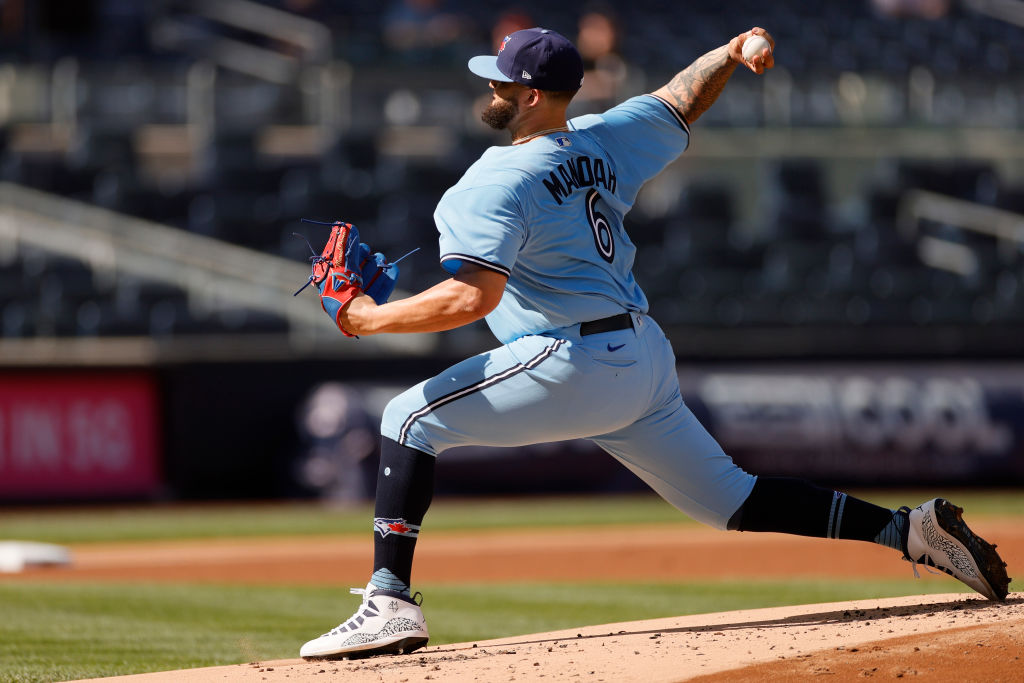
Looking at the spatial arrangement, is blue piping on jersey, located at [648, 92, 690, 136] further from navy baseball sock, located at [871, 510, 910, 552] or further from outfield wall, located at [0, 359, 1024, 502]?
outfield wall, located at [0, 359, 1024, 502]

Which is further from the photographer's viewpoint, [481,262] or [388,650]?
[388,650]

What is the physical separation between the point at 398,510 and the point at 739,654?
3.37ft

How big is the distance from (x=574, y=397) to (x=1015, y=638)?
1.33m

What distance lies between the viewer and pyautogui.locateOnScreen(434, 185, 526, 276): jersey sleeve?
381cm

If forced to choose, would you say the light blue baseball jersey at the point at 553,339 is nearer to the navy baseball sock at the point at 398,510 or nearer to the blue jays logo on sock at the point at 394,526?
the navy baseball sock at the point at 398,510

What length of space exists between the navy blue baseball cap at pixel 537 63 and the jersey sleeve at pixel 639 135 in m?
0.35

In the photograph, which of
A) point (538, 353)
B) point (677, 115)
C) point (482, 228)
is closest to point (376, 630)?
point (538, 353)

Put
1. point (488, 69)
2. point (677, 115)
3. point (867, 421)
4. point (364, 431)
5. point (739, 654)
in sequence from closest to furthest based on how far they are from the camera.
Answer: point (739, 654) < point (488, 69) < point (677, 115) < point (364, 431) < point (867, 421)

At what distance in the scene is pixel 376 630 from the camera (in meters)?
4.01

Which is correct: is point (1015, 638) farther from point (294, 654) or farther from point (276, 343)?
point (276, 343)

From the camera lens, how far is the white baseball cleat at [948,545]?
4.29 meters

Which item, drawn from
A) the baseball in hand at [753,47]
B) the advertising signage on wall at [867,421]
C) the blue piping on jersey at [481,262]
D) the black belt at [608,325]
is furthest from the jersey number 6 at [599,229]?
the advertising signage on wall at [867,421]

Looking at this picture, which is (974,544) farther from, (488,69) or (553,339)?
(488,69)

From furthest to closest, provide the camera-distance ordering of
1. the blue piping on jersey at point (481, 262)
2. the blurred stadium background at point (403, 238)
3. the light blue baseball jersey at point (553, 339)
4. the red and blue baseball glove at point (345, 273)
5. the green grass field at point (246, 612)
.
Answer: the blurred stadium background at point (403, 238), the green grass field at point (246, 612), the red and blue baseball glove at point (345, 273), the light blue baseball jersey at point (553, 339), the blue piping on jersey at point (481, 262)
